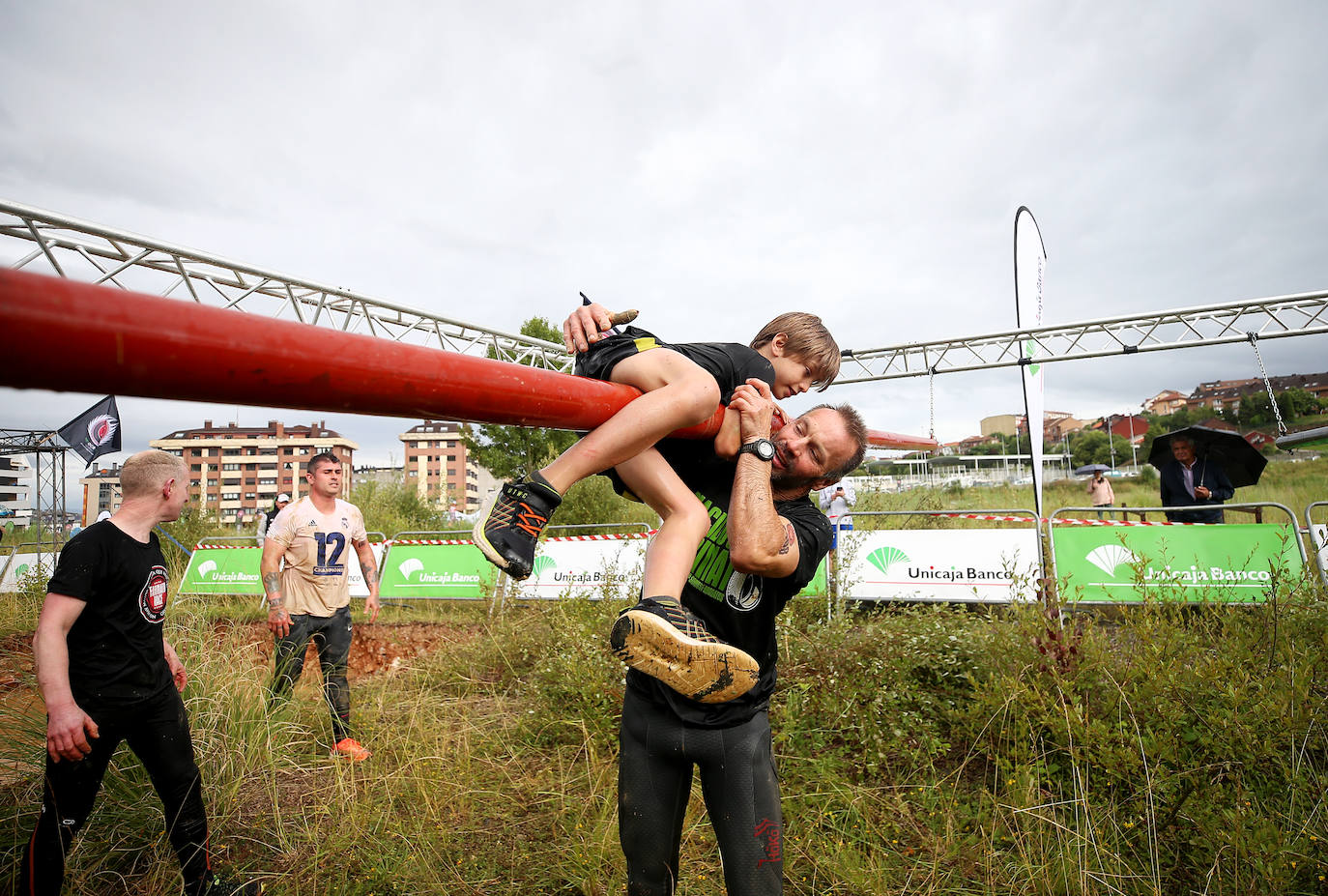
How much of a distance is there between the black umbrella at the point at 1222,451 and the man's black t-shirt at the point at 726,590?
25.9 feet

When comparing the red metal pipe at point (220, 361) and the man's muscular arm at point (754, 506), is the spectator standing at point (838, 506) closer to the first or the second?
the man's muscular arm at point (754, 506)

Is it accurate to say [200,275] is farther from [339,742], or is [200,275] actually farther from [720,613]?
[720,613]

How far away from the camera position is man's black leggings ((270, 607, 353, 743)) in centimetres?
466

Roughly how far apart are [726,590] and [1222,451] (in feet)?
29.6

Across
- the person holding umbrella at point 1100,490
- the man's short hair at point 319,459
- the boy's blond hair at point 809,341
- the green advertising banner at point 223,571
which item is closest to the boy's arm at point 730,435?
the boy's blond hair at point 809,341

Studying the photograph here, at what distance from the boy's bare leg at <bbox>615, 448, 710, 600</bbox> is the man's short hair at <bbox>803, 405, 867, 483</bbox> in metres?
0.51

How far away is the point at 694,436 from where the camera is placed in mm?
1901

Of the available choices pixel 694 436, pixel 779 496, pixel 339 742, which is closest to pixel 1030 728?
pixel 779 496

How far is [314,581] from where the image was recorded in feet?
16.6

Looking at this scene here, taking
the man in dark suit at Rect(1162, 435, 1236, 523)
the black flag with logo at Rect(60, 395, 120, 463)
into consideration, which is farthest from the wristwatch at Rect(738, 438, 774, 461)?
the black flag with logo at Rect(60, 395, 120, 463)

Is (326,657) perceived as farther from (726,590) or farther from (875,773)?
(726,590)

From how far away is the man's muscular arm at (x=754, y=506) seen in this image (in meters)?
1.85

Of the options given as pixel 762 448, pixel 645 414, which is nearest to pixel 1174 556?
pixel 762 448

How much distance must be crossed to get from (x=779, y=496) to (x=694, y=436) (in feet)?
1.80
